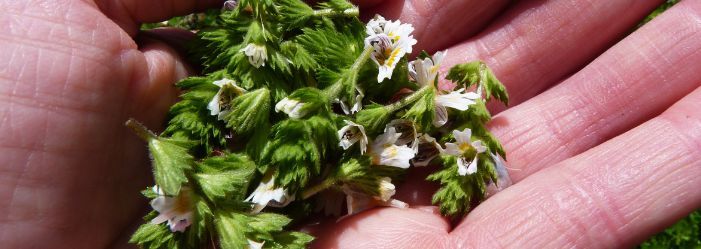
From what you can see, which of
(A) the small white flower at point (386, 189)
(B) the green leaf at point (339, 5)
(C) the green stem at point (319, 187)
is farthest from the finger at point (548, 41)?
(C) the green stem at point (319, 187)

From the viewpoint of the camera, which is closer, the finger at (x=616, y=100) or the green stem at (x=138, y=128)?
the green stem at (x=138, y=128)

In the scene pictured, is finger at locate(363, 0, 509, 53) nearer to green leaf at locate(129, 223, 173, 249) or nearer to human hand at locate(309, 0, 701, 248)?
human hand at locate(309, 0, 701, 248)

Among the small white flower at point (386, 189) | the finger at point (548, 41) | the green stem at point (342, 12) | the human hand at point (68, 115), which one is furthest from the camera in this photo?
the finger at point (548, 41)

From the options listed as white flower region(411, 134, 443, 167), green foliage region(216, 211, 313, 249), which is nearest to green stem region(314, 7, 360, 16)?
white flower region(411, 134, 443, 167)

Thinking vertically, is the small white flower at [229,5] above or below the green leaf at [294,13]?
above

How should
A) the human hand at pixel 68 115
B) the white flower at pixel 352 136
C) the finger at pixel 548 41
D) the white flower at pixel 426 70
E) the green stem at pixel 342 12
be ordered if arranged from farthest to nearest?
the finger at pixel 548 41 < the green stem at pixel 342 12 < the white flower at pixel 426 70 < the white flower at pixel 352 136 < the human hand at pixel 68 115

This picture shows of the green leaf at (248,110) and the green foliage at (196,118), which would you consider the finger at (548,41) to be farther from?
the green foliage at (196,118)
